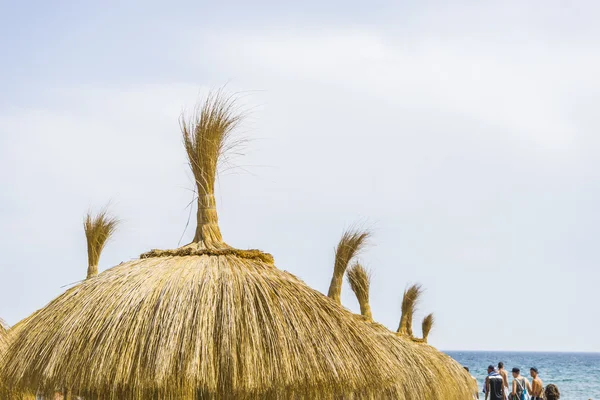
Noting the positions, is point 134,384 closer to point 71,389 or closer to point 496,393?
point 71,389

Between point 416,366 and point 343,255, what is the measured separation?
2.23 meters

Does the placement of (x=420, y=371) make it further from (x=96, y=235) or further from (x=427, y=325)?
(x=427, y=325)

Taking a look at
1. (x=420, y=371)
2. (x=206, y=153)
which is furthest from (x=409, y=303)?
(x=206, y=153)

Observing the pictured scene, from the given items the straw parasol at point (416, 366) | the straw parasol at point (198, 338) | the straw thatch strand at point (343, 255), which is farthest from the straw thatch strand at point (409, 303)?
the straw parasol at point (198, 338)

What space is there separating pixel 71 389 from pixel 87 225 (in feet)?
23.1

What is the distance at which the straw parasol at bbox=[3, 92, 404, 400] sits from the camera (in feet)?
19.8

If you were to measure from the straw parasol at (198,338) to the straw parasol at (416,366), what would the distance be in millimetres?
2479

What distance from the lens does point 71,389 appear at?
6.18m

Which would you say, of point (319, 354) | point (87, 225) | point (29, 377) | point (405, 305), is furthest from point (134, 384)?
point (405, 305)

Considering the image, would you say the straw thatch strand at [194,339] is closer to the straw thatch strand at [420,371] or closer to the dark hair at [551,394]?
the straw thatch strand at [420,371]

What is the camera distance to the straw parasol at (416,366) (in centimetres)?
1208

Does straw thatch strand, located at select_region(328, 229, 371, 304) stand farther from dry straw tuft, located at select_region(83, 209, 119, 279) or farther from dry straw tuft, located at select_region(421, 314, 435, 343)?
dry straw tuft, located at select_region(421, 314, 435, 343)

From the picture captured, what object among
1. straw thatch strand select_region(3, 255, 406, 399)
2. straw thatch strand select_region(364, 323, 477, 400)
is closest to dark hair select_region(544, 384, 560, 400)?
straw thatch strand select_region(364, 323, 477, 400)

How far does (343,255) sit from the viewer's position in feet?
45.4
